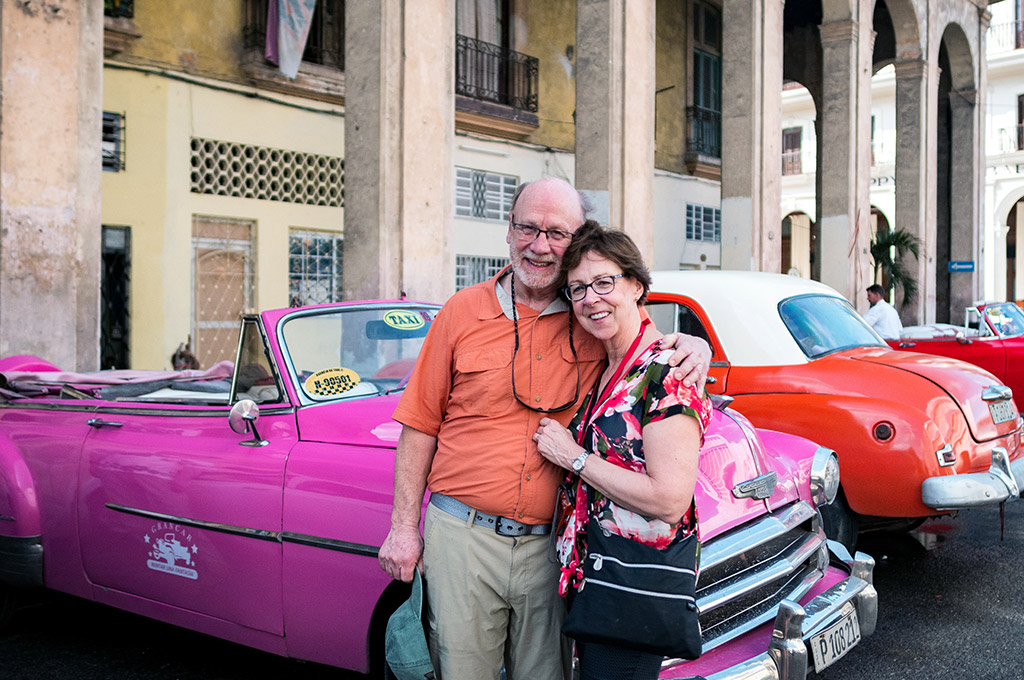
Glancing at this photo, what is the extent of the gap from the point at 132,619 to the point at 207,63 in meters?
8.94

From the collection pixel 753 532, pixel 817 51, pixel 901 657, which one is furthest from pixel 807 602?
pixel 817 51

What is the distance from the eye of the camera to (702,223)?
19.5 m

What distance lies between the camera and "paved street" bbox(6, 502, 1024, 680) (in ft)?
13.0

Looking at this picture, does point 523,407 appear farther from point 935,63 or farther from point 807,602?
point 935,63

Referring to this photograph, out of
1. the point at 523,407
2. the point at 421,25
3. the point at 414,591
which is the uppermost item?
the point at 421,25

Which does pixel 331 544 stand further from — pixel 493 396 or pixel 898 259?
pixel 898 259

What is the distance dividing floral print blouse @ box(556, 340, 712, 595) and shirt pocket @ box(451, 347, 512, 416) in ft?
0.88

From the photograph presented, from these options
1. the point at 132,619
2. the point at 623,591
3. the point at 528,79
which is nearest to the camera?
the point at 623,591

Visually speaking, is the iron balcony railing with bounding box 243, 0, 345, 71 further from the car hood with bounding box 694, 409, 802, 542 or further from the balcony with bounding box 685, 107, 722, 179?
the car hood with bounding box 694, 409, 802, 542

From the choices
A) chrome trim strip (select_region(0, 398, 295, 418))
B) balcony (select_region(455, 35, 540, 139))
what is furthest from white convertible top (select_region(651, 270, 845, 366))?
balcony (select_region(455, 35, 540, 139))

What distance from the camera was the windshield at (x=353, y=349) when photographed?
3.64 m

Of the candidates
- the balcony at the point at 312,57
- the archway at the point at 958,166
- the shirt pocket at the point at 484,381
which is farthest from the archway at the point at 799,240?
the shirt pocket at the point at 484,381

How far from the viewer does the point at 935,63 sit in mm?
18141

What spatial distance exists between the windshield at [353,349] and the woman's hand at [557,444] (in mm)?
1574
